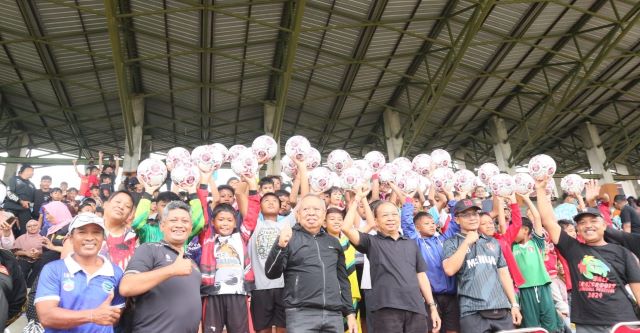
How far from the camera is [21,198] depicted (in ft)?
22.3

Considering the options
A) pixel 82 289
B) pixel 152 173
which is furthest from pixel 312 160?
pixel 82 289

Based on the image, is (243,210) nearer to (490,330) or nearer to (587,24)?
(490,330)

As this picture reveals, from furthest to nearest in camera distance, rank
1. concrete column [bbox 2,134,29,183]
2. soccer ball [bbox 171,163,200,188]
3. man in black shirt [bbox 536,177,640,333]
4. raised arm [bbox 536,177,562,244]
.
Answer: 1. concrete column [bbox 2,134,29,183]
2. soccer ball [bbox 171,163,200,188]
3. raised arm [bbox 536,177,562,244]
4. man in black shirt [bbox 536,177,640,333]

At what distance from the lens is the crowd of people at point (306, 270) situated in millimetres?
2176

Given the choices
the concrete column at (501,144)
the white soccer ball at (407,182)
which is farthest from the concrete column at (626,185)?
the white soccer ball at (407,182)

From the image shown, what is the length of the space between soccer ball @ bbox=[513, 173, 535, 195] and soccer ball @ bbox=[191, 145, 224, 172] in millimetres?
2932

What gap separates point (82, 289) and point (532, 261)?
3750 mm

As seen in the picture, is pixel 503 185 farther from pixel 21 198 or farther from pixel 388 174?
pixel 21 198

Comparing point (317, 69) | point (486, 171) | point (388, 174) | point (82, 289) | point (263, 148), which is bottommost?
point (82, 289)

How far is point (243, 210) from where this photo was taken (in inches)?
143

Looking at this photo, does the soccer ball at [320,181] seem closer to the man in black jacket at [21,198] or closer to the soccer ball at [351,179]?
the soccer ball at [351,179]

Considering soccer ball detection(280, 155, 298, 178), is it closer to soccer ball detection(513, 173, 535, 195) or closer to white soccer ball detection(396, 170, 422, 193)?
white soccer ball detection(396, 170, 422, 193)

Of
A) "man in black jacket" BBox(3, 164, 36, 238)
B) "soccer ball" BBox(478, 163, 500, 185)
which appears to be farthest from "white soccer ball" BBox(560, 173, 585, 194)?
"man in black jacket" BBox(3, 164, 36, 238)

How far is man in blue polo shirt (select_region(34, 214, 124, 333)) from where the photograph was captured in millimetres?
1929
